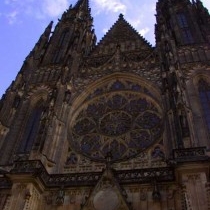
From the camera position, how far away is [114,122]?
16969 mm

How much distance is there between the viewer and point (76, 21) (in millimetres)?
26984

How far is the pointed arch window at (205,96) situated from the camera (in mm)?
16594

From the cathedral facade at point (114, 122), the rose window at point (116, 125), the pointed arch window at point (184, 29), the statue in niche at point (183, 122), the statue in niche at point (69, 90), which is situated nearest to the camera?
the cathedral facade at point (114, 122)

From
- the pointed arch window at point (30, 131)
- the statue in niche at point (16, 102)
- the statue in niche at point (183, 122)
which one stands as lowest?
the statue in niche at point (183, 122)

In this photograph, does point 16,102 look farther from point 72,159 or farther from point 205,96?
point 205,96

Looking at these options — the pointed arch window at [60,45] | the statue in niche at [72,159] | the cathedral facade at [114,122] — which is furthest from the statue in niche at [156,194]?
the pointed arch window at [60,45]

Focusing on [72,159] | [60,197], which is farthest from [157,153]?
[60,197]

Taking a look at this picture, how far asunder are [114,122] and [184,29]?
10.1m

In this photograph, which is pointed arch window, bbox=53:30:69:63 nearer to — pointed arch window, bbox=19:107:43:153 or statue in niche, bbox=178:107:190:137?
pointed arch window, bbox=19:107:43:153

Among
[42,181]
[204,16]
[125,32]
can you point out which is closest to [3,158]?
[42,181]

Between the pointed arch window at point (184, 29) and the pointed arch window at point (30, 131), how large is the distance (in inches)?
411

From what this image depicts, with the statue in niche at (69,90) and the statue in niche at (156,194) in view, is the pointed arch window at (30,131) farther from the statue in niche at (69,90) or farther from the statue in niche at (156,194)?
the statue in niche at (156,194)

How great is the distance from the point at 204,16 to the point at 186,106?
394 inches

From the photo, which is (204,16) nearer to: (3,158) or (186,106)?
(186,106)
